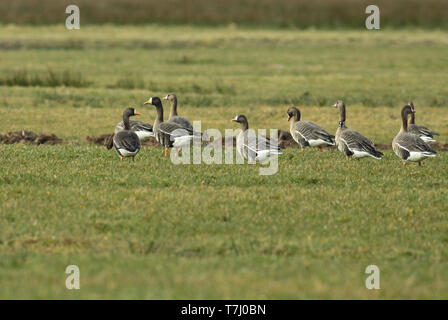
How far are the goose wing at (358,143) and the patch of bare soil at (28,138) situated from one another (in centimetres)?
1049

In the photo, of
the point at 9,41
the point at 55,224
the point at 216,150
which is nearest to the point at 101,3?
the point at 9,41

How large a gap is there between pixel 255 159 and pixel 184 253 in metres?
7.70

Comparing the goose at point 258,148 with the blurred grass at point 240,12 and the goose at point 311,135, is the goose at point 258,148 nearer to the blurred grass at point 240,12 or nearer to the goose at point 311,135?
the goose at point 311,135

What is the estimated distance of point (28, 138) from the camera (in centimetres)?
2630

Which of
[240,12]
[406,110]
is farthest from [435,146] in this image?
[240,12]

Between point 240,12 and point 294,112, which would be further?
point 240,12

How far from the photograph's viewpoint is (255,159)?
20547mm

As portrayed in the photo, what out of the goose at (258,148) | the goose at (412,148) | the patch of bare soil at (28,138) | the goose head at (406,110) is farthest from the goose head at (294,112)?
the patch of bare soil at (28,138)

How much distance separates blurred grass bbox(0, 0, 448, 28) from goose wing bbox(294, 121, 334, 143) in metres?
69.5

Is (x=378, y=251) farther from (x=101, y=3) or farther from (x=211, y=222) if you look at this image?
(x=101, y=3)

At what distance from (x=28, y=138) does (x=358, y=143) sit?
38.3ft

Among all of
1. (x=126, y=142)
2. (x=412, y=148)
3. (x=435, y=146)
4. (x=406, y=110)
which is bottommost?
(x=412, y=148)

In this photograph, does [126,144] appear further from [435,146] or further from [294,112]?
[435,146]

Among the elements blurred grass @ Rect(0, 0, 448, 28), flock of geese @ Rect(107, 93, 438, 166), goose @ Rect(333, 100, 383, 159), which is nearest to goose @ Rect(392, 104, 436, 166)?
flock of geese @ Rect(107, 93, 438, 166)
